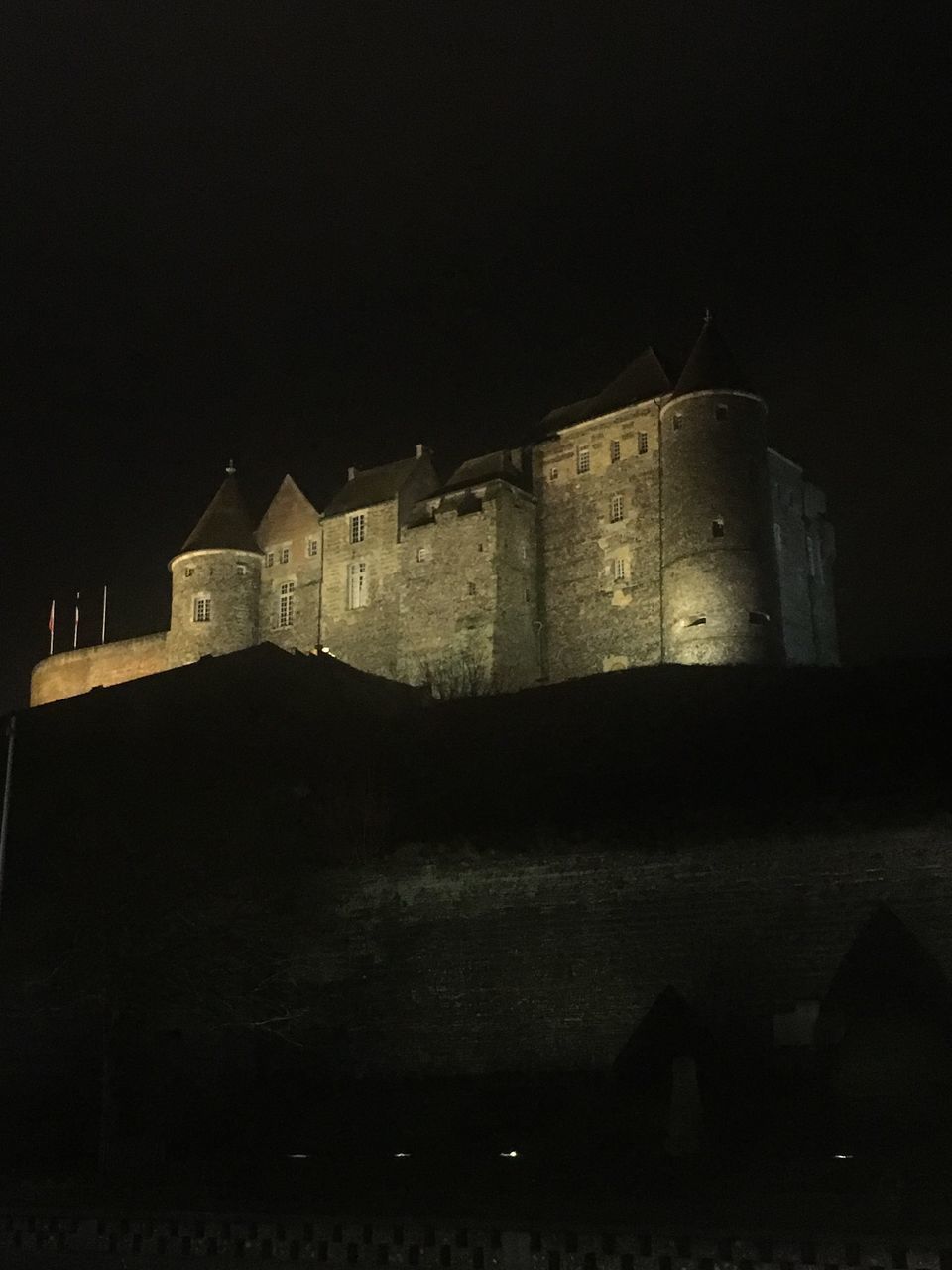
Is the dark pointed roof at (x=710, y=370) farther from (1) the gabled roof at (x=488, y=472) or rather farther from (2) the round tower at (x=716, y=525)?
(1) the gabled roof at (x=488, y=472)

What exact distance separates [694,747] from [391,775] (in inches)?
223

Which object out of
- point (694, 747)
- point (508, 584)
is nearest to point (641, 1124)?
point (694, 747)

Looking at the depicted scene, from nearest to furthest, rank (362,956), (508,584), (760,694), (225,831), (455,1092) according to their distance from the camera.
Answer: (455,1092)
(362,956)
(225,831)
(760,694)
(508,584)

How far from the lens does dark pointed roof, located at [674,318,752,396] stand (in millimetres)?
47594

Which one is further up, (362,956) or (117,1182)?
(362,956)

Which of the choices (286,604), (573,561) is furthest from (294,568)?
(573,561)

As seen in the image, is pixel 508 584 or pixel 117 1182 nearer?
pixel 117 1182

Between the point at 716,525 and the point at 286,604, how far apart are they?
18866 mm

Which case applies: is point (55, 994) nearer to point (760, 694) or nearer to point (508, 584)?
point (760, 694)

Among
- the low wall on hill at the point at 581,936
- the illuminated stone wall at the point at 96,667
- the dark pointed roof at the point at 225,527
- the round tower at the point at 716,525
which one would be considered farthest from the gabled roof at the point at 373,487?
the low wall on hill at the point at 581,936

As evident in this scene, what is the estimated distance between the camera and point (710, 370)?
158 ft

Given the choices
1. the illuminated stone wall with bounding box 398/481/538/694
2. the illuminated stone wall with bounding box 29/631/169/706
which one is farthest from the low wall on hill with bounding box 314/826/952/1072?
the illuminated stone wall with bounding box 29/631/169/706

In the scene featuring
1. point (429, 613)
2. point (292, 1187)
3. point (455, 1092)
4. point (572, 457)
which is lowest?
point (292, 1187)

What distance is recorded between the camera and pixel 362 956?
78.9 ft
